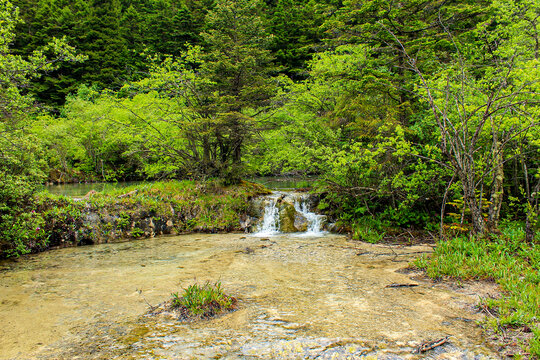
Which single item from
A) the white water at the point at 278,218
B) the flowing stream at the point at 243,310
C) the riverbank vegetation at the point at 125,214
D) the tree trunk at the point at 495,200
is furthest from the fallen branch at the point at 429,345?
the riverbank vegetation at the point at 125,214

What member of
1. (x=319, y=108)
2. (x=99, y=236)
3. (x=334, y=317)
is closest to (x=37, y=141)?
(x=99, y=236)

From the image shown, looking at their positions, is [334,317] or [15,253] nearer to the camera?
[334,317]

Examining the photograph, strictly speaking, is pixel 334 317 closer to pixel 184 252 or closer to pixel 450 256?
pixel 450 256

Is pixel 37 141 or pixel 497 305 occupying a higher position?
pixel 37 141

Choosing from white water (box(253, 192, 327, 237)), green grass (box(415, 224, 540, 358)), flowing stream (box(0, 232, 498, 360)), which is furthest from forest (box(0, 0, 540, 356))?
flowing stream (box(0, 232, 498, 360))

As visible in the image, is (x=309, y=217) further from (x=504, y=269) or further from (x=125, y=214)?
(x=504, y=269)

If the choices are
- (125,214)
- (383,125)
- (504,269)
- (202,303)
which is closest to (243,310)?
(202,303)

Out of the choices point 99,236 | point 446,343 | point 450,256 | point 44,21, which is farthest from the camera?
point 44,21

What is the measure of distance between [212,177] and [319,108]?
6.99 m

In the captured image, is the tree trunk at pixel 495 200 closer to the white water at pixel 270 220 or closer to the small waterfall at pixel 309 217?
the small waterfall at pixel 309 217

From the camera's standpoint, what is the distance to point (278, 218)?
13320 millimetres

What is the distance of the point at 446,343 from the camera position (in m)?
3.68

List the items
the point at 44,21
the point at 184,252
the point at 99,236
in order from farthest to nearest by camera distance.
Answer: the point at 44,21, the point at 99,236, the point at 184,252

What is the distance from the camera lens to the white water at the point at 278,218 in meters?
12.8
